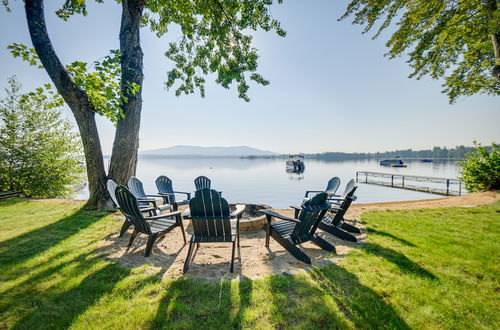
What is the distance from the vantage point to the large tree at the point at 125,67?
513 cm

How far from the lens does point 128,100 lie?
6152mm

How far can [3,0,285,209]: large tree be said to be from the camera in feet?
16.8

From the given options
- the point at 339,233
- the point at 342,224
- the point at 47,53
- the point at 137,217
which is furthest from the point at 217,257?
the point at 47,53

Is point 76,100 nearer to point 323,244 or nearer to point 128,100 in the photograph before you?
point 128,100

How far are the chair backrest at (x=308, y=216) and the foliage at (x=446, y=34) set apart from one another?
603cm

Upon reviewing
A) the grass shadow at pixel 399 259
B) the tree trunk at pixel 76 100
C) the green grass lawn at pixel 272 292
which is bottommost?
the grass shadow at pixel 399 259

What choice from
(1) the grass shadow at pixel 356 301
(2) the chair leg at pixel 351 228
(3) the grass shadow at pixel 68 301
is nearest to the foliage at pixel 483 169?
(2) the chair leg at pixel 351 228

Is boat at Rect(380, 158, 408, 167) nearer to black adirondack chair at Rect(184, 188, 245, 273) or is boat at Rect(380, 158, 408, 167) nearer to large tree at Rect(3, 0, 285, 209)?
large tree at Rect(3, 0, 285, 209)

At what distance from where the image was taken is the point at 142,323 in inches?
69.4

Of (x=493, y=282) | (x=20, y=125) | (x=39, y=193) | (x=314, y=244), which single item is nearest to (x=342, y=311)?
(x=314, y=244)

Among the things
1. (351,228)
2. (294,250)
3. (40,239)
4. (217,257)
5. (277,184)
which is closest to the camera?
(294,250)

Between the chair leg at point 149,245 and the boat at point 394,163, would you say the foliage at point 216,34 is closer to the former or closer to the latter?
the chair leg at point 149,245

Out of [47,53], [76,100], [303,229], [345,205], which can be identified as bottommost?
[303,229]

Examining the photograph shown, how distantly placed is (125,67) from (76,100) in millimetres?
1670
